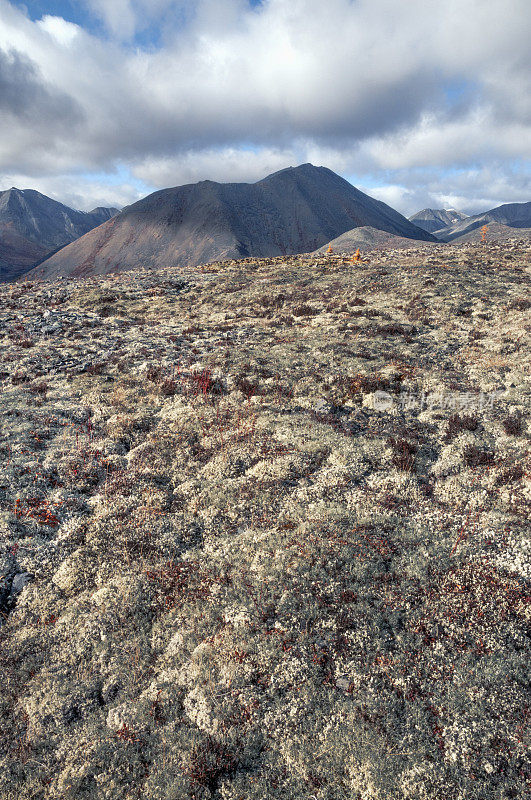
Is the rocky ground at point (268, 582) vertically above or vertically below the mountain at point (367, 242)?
below

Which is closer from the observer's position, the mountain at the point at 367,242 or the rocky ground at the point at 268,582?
the rocky ground at the point at 268,582

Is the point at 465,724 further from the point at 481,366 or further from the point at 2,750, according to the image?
the point at 481,366

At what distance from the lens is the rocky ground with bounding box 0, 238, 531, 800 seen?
645 centimetres

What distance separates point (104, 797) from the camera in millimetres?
6172

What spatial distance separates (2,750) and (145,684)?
2488 millimetres

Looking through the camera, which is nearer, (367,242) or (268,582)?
(268,582)

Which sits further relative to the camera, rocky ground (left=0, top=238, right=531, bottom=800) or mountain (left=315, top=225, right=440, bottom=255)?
mountain (left=315, top=225, right=440, bottom=255)

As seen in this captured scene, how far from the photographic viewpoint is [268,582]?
921 cm

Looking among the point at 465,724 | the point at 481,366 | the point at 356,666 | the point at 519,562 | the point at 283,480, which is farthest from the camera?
the point at 481,366

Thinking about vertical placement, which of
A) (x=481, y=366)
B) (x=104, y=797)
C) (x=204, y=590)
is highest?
(x=481, y=366)

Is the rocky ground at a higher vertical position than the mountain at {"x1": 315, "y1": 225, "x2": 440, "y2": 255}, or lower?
lower

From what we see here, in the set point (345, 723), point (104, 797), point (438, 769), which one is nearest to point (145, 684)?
point (104, 797)

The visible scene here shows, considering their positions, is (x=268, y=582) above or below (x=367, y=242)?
below

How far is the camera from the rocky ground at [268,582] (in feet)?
21.1
